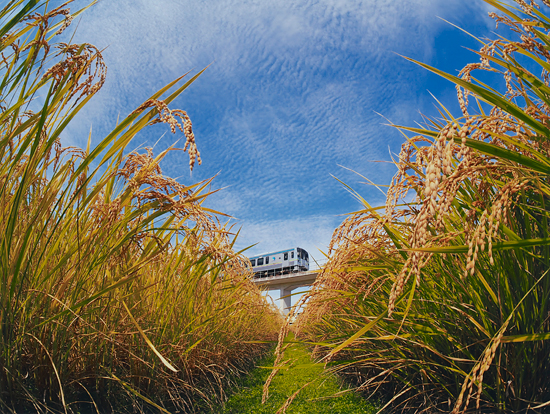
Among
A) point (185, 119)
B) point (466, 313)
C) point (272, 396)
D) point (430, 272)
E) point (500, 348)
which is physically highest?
point (185, 119)

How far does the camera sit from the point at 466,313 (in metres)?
1.37

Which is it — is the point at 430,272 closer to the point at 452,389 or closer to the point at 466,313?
the point at 466,313

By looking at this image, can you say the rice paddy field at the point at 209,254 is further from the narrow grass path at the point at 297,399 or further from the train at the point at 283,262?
the train at the point at 283,262

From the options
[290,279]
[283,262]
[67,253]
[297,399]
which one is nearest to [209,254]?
[67,253]

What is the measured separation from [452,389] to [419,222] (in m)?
1.38

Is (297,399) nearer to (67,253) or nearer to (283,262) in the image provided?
(67,253)

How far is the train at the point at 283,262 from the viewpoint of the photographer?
25797 millimetres

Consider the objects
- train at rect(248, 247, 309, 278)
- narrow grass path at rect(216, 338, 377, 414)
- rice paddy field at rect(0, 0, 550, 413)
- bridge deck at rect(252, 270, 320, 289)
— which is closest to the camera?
rice paddy field at rect(0, 0, 550, 413)

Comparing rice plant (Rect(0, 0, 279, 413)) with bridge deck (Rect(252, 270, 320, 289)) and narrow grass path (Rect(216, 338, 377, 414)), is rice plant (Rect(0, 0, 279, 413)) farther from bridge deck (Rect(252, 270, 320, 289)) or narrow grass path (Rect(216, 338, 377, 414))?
bridge deck (Rect(252, 270, 320, 289))

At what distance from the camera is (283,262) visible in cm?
2641

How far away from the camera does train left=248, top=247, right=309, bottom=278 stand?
2580 centimetres

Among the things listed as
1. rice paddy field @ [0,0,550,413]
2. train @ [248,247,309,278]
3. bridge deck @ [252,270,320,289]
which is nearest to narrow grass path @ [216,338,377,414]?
rice paddy field @ [0,0,550,413]

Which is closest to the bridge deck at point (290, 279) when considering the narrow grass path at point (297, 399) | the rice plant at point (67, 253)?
the narrow grass path at point (297, 399)

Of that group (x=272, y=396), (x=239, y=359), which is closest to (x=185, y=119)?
(x=272, y=396)
